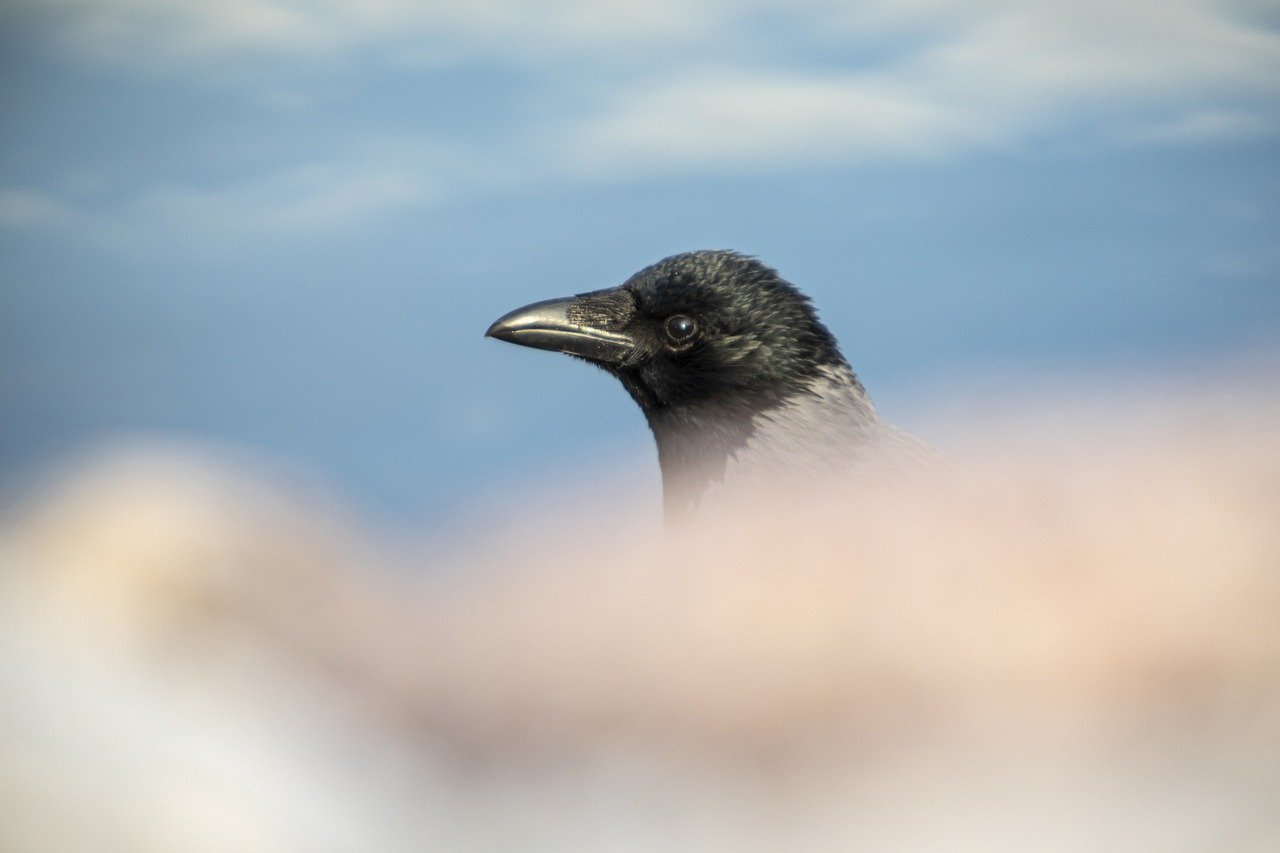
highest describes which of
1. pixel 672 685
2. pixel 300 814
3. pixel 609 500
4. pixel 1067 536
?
pixel 609 500

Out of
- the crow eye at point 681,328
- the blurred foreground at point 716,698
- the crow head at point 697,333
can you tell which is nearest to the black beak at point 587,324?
the crow head at point 697,333

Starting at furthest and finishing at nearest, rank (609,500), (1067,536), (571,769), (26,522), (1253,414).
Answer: (609,500), (1253,414), (26,522), (1067,536), (571,769)

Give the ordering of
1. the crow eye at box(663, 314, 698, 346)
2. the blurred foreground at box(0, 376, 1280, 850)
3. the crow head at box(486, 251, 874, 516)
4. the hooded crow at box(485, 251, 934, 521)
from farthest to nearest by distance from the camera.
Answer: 1. the crow eye at box(663, 314, 698, 346)
2. the crow head at box(486, 251, 874, 516)
3. the hooded crow at box(485, 251, 934, 521)
4. the blurred foreground at box(0, 376, 1280, 850)

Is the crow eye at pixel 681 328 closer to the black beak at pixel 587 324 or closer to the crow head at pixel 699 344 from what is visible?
the crow head at pixel 699 344

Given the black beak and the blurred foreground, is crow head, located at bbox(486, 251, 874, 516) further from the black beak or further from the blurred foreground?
the blurred foreground

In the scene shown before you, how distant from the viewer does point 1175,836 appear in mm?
1663

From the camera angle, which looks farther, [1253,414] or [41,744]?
[1253,414]

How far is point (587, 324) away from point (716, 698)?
10.9ft

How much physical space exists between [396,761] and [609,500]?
104cm

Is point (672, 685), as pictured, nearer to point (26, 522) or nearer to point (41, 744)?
point (41, 744)

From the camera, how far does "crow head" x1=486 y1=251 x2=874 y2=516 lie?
4605mm

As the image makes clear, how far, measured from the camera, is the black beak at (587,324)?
4.79 m

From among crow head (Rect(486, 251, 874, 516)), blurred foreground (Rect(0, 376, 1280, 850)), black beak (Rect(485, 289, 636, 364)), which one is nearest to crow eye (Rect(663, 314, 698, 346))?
crow head (Rect(486, 251, 874, 516))

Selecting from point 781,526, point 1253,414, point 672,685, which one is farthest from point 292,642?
point 1253,414
